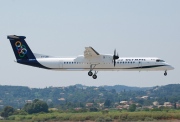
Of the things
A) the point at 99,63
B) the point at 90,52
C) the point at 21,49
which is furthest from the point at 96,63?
the point at 21,49

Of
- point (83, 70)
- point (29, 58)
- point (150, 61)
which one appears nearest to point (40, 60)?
point (29, 58)

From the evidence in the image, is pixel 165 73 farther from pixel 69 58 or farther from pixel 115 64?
pixel 69 58

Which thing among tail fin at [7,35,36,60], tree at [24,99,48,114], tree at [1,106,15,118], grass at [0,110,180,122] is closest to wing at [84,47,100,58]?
tail fin at [7,35,36,60]

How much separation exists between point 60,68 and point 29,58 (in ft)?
17.1

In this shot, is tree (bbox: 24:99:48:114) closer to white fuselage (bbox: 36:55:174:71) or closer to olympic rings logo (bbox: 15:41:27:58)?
olympic rings logo (bbox: 15:41:27:58)

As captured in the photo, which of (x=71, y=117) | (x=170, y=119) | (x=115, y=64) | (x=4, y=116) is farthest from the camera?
(x=4, y=116)

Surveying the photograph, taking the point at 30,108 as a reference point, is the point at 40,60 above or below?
above

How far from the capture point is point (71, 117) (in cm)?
10512

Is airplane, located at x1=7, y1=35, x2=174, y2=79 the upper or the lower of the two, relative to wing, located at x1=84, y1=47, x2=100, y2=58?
lower

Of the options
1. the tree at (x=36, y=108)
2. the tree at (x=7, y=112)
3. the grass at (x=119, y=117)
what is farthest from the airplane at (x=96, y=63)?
the tree at (x=36, y=108)

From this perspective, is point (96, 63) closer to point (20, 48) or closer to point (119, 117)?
point (20, 48)

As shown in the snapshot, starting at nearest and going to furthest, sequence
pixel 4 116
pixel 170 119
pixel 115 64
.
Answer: pixel 115 64 → pixel 170 119 → pixel 4 116

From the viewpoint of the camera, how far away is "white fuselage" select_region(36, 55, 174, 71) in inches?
2827

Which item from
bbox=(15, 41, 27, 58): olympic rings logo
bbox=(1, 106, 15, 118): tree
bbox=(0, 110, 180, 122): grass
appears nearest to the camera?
bbox=(15, 41, 27, 58): olympic rings logo
